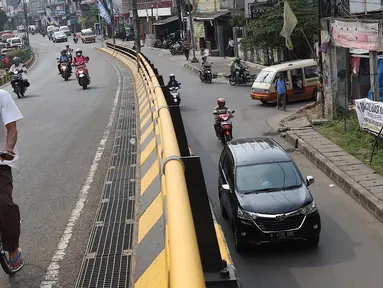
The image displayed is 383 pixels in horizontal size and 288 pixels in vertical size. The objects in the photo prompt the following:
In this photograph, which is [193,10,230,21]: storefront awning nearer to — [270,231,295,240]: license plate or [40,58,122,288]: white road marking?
[40,58,122,288]: white road marking

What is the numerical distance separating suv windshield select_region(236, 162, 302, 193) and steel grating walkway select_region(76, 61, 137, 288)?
5.72ft

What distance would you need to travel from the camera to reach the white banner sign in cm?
1293

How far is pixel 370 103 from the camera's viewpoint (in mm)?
13391

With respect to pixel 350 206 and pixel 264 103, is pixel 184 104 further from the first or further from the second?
pixel 350 206

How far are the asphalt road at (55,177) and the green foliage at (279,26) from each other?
10486 millimetres

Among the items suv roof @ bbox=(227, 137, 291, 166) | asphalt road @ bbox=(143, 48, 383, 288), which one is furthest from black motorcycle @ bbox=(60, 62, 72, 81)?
suv roof @ bbox=(227, 137, 291, 166)

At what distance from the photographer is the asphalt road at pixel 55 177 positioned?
577cm

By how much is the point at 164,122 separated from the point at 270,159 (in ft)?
17.3

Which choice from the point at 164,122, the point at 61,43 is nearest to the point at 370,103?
the point at 164,122

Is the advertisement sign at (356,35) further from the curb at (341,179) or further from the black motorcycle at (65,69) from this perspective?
the black motorcycle at (65,69)

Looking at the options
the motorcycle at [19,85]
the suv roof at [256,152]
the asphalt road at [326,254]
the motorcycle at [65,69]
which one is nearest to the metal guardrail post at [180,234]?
the asphalt road at [326,254]

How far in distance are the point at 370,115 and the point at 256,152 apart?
4520 millimetres

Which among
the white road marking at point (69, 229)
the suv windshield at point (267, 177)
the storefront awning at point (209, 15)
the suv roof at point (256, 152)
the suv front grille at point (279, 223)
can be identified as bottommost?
the suv front grille at point (279, 223)

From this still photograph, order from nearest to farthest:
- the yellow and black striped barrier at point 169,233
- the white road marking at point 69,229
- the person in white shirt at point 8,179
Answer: the yellow and black striped barrier at point 169,233, the person in white shirt at point 8,179, the white road marking at point 69,229
